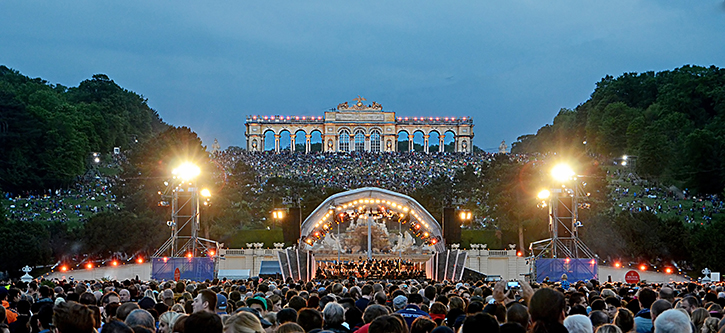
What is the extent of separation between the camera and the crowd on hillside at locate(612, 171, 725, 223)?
49.4m

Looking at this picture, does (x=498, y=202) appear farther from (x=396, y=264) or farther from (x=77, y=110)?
(x=77, y=110)

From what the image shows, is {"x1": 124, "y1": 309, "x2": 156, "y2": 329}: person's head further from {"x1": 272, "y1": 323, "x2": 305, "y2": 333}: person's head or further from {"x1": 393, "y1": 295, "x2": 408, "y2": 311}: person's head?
{"x1": 393, "y1": 295, "x2": 408, "y2": 311}: person's head

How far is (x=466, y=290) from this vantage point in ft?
43.2

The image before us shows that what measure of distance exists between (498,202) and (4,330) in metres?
38.4

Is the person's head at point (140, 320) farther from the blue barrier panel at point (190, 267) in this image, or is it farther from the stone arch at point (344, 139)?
the stone arch at point (344, 139)

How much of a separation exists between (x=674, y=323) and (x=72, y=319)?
463 cm

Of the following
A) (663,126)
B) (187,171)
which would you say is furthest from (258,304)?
(663,126)

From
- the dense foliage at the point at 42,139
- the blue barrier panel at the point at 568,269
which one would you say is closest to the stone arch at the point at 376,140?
the dense foliage at the point at 42,139

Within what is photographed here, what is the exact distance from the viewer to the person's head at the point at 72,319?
555 centimetres

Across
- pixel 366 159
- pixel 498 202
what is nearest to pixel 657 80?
pixel 366 159

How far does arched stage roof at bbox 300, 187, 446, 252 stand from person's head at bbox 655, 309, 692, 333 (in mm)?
21552

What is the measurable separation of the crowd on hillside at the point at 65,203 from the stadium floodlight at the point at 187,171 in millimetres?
21511

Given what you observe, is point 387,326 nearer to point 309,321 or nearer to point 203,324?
point 203,324

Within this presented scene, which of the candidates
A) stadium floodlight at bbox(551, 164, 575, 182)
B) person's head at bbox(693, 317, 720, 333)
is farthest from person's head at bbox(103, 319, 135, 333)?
stadium floodlight at bbox(551, 164, 575, 182)
